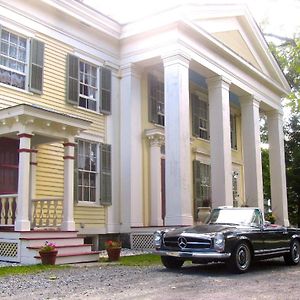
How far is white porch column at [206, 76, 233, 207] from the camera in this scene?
17656 mm

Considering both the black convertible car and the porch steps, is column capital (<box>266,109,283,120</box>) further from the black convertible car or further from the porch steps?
the porch steps

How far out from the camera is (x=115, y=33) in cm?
1691

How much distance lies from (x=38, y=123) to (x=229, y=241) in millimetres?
5625

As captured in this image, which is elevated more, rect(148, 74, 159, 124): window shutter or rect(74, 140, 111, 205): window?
rect(148, 74, 159, 124): window shutter

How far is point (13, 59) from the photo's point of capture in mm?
13805

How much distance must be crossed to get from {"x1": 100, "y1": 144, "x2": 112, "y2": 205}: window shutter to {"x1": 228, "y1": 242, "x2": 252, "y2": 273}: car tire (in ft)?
23.7

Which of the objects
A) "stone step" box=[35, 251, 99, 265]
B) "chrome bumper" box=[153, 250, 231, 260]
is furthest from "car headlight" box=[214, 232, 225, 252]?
"stone step" box=[35, 251, 99, 265]

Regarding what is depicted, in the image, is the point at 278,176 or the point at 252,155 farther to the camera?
the point at 278,176

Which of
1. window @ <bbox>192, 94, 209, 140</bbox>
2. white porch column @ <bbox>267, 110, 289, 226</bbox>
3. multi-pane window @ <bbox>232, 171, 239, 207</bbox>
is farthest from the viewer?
multi-pane window @ <bbox>232, 171, 239, 207</bbox>

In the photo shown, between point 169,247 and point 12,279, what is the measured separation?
313 cm

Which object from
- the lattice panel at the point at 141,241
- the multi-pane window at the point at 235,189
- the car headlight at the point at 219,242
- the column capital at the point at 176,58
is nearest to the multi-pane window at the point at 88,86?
the column capital at the point at 176,58

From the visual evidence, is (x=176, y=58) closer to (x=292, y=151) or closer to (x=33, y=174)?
(x=33, y=174)

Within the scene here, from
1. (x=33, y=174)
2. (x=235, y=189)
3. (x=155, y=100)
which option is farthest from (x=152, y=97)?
(x=235, y=189)

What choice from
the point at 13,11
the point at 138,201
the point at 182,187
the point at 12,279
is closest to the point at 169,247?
the point at 12,279
